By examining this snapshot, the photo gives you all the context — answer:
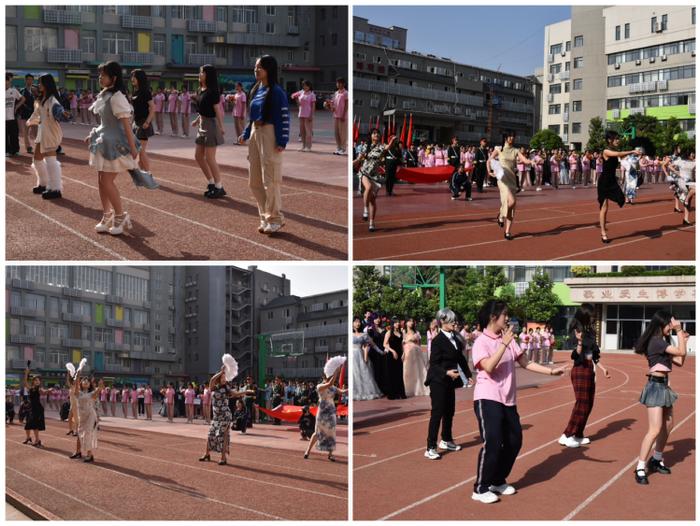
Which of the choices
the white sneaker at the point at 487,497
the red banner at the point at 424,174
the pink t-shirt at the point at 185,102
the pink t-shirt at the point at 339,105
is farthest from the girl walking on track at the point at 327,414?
the pink t-shirt at the point at 185,102

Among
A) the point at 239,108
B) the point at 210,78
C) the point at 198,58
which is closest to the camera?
the point at 210,78

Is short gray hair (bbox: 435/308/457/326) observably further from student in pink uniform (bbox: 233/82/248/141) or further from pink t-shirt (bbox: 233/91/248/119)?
pink t-shirt (bbox: 233/91/248/119)

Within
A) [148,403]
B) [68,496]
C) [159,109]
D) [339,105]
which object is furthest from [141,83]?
[148,403]

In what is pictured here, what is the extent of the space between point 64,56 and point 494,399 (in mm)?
29546

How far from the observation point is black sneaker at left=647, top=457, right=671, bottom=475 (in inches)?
289

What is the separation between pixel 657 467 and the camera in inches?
291

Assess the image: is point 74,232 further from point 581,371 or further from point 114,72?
point 581,371

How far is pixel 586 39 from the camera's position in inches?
1003

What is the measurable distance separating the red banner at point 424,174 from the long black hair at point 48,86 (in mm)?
7704

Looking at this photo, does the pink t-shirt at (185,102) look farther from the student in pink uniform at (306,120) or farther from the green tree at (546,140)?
the green tree at (546,140)

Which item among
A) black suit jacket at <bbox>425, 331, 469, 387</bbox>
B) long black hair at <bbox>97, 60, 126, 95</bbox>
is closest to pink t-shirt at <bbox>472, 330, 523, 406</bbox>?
black suit jacket at <bbox>425, 331, 469, 387</bbox>

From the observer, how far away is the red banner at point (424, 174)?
1612 centimetres

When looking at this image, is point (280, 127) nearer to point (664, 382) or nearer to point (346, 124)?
point (664, 382)

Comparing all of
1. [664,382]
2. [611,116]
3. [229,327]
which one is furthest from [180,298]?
[611,116]
